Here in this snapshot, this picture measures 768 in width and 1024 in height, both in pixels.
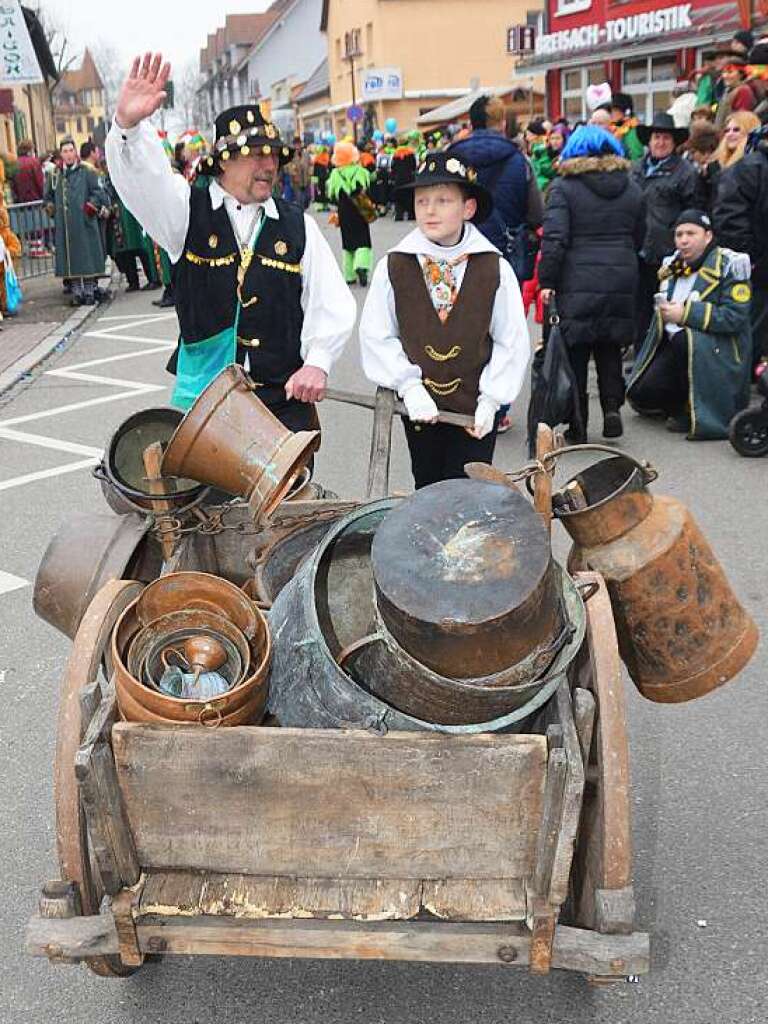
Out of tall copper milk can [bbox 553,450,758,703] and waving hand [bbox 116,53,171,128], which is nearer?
tall copper milk can [bbox 553,450,758,703]

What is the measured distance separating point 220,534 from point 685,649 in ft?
4.83

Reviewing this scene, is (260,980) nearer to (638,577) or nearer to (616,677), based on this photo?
(616,677)

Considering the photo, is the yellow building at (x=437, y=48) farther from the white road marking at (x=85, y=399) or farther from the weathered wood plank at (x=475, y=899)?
the weathered wood plank at (x=475, y=899)

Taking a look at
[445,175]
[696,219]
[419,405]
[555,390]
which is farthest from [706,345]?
[419,405]

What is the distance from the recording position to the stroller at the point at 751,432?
23.0 feet

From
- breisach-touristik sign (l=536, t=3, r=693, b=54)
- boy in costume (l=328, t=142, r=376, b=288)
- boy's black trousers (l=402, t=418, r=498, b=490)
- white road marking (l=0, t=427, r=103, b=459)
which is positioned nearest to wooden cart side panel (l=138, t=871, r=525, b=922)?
boy's black trousers (l=402, t=418, r=498, b=490)

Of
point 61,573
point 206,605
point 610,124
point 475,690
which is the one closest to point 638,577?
point 475,690

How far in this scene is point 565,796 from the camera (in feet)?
7.25

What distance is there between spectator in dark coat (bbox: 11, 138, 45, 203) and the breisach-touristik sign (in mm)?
14822

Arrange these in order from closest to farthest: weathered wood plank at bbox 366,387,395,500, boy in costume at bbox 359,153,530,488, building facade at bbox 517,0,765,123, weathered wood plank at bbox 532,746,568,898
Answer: weathered wood plank at bbox 532,746,568,898
weathered wood plank at bbox 366,387,395,500
boy in costume at bbox 359,153,530,488
building facade at bbox 517,0,765,123

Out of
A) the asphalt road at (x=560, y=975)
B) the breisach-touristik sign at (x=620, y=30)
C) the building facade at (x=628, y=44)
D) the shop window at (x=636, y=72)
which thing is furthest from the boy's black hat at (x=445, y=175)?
the shop window at (x=636, y=72)

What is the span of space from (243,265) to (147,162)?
18.6 inches

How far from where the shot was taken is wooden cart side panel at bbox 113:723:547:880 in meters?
2.25

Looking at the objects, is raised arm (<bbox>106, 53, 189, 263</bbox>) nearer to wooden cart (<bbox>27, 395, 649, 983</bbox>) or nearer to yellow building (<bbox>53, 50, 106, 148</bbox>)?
wooden cart (<bbox>27, 395, 649, 983</bbox>)
